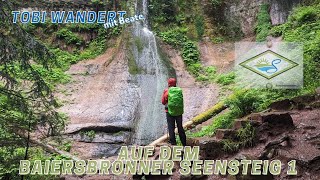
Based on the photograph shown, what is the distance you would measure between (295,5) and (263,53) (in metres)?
4.49

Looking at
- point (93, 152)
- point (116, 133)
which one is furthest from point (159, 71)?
point (93, 152)

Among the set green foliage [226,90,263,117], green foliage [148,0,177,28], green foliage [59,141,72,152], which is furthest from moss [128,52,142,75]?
green foliage [226,90,263,117]

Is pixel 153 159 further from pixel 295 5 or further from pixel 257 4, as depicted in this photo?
pixel 257 4

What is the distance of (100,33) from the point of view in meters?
18.1

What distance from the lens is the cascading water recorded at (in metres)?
10.8

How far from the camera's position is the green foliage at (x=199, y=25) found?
56.7 feet

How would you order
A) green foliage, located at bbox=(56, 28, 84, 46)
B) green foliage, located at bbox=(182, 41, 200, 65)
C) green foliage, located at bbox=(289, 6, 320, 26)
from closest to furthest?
1. green foliage, located at bbox=(289, 6, 320, 26)
2. green foliage, located at bbox=(182, 41, 200, 65)
3. green foliage, located at bbox=(56, 28, 84, 46)

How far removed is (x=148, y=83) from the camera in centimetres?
1342

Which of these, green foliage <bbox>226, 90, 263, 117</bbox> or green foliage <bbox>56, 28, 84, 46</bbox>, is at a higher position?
green foliage <bbox>56, 28, 84, 46</bbox>

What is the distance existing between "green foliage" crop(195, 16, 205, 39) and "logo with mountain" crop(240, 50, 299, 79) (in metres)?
5.58

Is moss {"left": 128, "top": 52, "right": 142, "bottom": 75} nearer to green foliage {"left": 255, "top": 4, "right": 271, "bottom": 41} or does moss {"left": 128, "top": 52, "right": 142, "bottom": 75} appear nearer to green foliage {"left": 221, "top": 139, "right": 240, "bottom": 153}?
green foliage {"left": 255, "top": 4, "right": 271, "bottom": 41}

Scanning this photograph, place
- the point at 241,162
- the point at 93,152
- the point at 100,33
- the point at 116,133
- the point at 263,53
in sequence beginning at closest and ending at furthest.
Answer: the point at 241,162
the point at 93,152
the point at 116,133
the point at 263,53
the point at 100,33

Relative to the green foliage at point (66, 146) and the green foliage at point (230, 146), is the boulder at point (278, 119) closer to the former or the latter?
the green foliage at point (230, 146)

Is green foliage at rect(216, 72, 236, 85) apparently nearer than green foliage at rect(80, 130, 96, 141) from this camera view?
No
